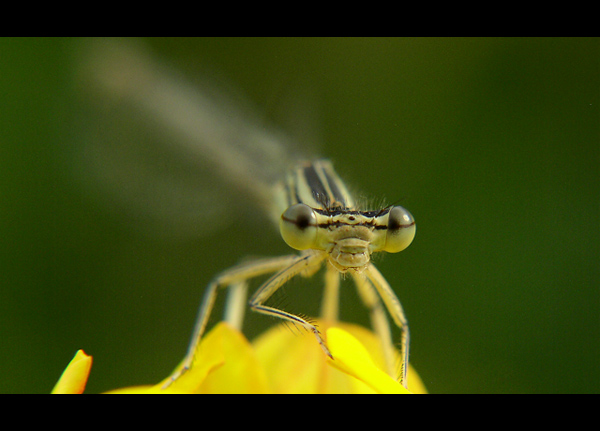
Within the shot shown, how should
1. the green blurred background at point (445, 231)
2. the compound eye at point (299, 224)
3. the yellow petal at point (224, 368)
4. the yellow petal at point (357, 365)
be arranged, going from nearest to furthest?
the yellow petal at point (357, 365) → the yellow petal at point (224, 368) → the compound eye at point (299, 224) → the green blurred background at point (445, 231)

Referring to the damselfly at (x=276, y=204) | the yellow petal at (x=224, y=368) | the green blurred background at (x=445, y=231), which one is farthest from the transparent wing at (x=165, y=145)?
the yellow petal at (x=224, y=368)

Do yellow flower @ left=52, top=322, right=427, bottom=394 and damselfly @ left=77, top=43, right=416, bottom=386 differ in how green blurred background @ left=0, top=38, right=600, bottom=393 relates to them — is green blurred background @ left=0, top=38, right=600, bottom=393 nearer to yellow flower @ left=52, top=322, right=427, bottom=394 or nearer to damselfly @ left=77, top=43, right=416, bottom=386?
damselfly @ left=77, top=43, right=416, bottom=386

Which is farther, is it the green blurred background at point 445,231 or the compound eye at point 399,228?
the green blurred background at point 445,231

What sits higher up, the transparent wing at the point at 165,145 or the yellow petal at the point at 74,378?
the transparent wing at the point at 165,145

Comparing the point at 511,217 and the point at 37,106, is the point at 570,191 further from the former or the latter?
the point at 37,106

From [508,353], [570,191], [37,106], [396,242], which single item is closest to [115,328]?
[37,106]

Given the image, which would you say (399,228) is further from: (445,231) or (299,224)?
(445,231)

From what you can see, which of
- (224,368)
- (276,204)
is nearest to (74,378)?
(224,368)

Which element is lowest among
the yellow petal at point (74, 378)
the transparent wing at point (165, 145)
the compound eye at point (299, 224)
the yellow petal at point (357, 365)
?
the yellow petal at point (74, 378)

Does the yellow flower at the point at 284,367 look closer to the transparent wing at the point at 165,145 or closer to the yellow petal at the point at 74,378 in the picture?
the yellow petal at the point at 74,378
